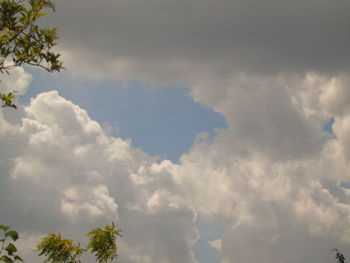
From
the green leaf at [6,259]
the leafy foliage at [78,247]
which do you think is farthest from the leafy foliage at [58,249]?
the green leaf at [6,259]

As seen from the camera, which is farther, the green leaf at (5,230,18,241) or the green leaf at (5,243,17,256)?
the green leaf at (5,243,17,256)

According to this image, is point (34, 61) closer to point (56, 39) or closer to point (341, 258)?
point (56, 39)

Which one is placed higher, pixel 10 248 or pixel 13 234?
pixel 13 234

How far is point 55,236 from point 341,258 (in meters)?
33.9

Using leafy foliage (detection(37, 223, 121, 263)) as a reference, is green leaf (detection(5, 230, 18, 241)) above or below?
below

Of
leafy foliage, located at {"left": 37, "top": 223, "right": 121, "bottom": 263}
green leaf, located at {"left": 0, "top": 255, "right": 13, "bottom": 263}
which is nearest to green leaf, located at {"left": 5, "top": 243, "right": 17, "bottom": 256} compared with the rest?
green leaf, located at {"left": 0, "top": 255, "right": 13, "bottom": 263}

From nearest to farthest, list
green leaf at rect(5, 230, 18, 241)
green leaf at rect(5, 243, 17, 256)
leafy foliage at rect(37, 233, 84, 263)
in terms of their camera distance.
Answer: green leaf at rect(5, 230, 18, 241) < green leaf at rect(5, 243, 17, 256) < leafy foliage at rect(37, 233, 84, 263)

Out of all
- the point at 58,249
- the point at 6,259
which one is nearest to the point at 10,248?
the point at 6,259

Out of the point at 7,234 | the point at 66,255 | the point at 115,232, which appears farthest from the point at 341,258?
the point at 7,234

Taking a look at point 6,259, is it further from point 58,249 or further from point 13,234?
point 58,249

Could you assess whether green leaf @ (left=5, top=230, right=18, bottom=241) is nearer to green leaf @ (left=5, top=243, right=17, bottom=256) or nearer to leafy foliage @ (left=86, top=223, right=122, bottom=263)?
green leaf @ (left=5, top=243, right=17, bottom=256)

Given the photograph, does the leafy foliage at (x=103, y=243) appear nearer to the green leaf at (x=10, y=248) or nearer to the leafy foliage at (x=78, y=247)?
the leafy foliage at (x=78, y=247)

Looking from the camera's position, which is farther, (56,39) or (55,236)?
(55,236)

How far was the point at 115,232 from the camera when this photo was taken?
3109 cm
